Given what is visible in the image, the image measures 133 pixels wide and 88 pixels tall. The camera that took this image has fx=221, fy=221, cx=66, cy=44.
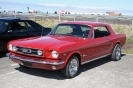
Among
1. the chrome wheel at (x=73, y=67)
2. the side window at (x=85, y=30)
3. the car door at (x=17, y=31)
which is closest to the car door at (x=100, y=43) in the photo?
the side window at (x=85, y=30)

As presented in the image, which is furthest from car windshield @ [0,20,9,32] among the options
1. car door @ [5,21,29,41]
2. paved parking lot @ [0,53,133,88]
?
paved parking lot @ [0,53,133,88]

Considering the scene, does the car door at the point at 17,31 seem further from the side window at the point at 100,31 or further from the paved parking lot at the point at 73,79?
the side window at the point at 100,31

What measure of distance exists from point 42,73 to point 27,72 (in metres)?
0.45

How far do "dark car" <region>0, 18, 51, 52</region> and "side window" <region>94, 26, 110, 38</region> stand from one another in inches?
114

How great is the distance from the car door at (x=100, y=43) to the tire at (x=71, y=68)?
2.47 ft

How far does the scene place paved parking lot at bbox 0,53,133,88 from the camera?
5.32m

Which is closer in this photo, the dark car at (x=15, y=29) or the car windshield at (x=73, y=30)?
the car windshield at (x=73, y=30)

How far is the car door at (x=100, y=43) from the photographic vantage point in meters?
6.71

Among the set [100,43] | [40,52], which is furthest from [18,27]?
[40,52]

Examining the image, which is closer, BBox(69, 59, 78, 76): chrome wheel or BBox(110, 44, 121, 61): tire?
BBox(69, 59, 78, 76): chrome wheel

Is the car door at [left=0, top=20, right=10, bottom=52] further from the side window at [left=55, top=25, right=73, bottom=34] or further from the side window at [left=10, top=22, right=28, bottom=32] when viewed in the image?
the side window at [left=55, top=25, right=73, bottom=34]

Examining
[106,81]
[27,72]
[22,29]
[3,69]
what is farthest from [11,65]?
[106,81]

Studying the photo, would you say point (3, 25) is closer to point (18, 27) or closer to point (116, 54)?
point (18, 27)

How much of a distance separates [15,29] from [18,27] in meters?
0.18
